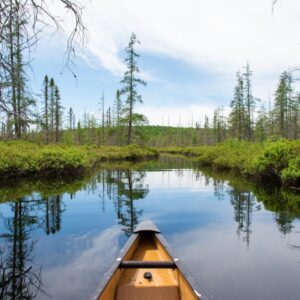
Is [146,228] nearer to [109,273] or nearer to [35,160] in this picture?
[109,273]

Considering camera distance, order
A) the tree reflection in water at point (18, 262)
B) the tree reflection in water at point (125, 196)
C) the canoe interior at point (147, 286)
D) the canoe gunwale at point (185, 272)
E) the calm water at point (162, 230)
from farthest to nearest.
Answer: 1. the tree reflection in water at point (125, 196)
2. the calm water at point (162, 230)
3. the tree reflection in water at point (18, 262)
4. the canoe interior at point (147, 286)
5. the canoe gunwale at point (185, 272)

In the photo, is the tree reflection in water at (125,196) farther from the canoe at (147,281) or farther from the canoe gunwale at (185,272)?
the canoe at (147,281)

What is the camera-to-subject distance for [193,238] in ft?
28.0

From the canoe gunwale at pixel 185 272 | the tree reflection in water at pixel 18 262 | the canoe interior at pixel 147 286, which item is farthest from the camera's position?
the tree reflection in water at pixel 18 262

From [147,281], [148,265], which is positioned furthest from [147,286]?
[148,265]

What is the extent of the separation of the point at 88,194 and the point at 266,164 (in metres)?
9.70

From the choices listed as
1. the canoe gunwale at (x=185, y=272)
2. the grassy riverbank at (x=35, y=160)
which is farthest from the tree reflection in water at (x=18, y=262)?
the grassy riverbank at (x=35, y=160)

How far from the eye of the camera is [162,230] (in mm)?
9375

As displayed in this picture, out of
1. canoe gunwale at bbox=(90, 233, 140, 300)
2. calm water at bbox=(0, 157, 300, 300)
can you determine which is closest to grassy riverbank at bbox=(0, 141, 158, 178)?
calm water at bbox=(0, 157, 300, 300)

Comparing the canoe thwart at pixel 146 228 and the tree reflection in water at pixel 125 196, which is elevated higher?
the canoe thwart at pixel 146 228

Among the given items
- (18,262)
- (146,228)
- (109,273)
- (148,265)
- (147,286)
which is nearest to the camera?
(109,273)

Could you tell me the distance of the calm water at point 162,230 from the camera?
5.65 meters

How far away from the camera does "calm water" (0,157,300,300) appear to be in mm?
5648

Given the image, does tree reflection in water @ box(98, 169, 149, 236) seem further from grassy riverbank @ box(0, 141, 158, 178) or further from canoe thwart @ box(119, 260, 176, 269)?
canoe thwart @ box(119, 260, 176, 269)
